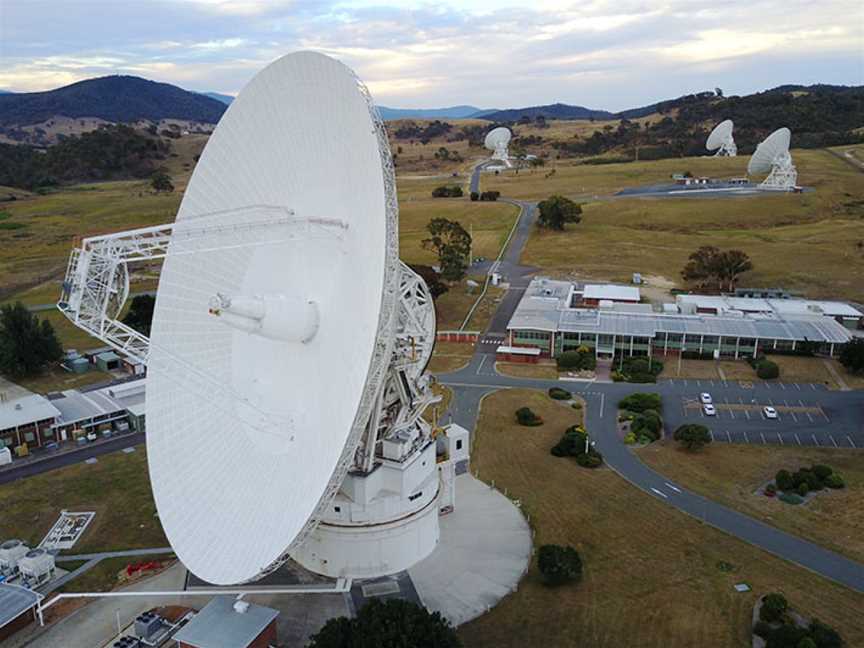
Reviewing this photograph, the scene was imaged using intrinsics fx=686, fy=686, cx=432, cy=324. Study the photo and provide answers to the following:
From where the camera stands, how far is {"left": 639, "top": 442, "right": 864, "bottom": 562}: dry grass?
3375 centimetres

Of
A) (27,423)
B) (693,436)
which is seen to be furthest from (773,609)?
(27,423)

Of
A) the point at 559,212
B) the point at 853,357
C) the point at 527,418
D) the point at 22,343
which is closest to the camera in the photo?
the point at 527,418

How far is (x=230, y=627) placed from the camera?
84.1 ft

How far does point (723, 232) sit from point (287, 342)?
97.4 metres

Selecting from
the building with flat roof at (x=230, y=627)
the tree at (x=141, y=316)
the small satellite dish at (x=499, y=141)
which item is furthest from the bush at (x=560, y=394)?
the small satellite dish at (x=499, y=141)

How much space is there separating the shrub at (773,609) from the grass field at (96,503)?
27394 mm

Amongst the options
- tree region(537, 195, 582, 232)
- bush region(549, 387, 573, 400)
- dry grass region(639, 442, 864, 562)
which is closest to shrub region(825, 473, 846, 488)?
dry grass region(639, 442, 864, 562)

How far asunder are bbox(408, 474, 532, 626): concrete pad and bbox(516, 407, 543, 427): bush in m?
10.6

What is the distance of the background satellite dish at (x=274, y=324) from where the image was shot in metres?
22.7

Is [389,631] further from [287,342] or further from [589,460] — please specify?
[589,460]

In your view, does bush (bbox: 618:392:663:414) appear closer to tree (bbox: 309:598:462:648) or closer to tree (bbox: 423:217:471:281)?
tree (bbox: 309:598:462:648)

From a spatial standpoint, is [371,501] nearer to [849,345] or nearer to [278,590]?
[278,590]

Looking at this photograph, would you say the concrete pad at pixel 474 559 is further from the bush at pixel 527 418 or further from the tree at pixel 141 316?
the tree at pixel 141 316

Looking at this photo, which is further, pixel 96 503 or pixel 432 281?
pixel 432 281
